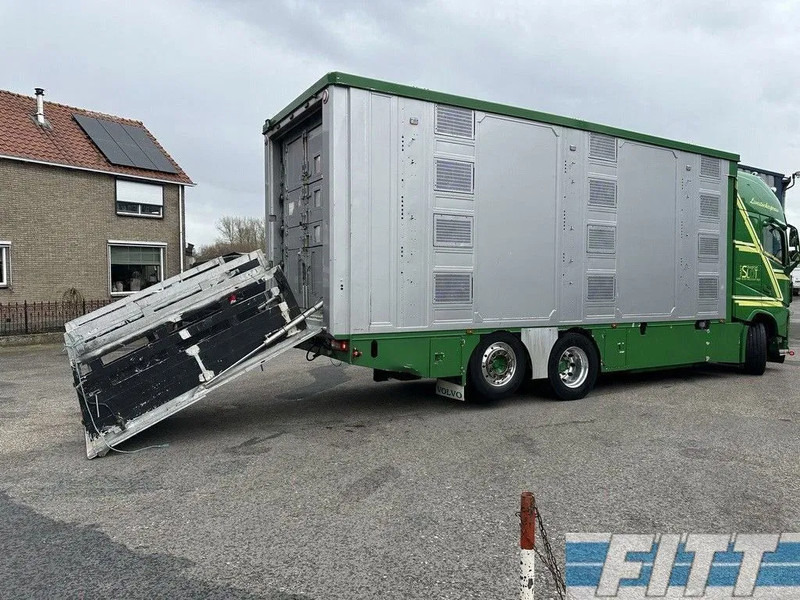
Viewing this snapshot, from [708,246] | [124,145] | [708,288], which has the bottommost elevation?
[708,288]

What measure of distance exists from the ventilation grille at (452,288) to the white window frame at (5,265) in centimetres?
1638

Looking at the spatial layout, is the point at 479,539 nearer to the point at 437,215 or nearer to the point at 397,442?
the point at 397,442

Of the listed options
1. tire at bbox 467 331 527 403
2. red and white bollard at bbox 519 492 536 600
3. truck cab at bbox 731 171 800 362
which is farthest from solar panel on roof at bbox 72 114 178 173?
red and white bollard at bbox 519 492 536 600

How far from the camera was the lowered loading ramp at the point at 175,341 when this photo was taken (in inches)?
229

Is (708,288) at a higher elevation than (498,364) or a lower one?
higher

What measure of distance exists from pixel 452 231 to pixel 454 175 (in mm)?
684

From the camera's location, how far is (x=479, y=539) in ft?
12.8

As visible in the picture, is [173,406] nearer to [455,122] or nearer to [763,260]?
[455,122]

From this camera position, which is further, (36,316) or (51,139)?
(51,139)

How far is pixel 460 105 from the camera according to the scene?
7207 millimetres

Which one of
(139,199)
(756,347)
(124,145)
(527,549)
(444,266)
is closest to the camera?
(527,549)

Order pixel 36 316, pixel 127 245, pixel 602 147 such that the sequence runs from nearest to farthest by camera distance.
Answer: pixel 602 147 < pixel 36 316 < pixel 127 245

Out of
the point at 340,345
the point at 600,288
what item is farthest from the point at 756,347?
the point at 340,345

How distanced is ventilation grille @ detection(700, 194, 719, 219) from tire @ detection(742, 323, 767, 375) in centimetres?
223
